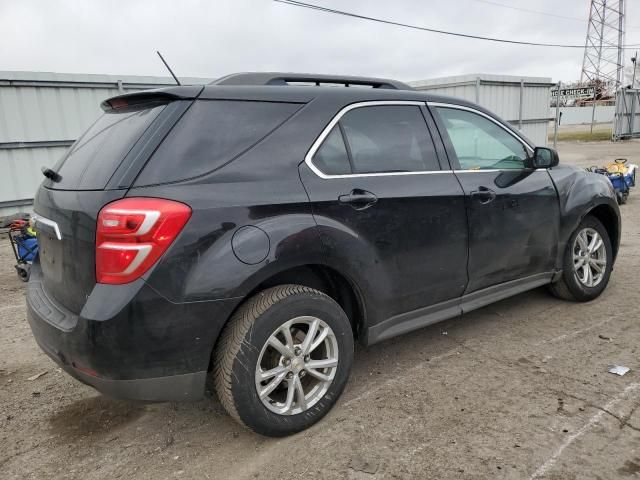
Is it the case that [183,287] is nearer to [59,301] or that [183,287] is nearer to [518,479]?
[59,301]

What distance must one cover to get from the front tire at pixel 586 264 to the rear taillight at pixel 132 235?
3.26 metres

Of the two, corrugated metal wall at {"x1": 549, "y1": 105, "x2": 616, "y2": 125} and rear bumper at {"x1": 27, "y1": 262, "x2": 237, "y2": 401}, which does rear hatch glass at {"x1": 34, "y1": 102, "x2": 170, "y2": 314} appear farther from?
corrugated metal wall at {"x1": 549, "y1": 105, "x2": 616, "y2": 125}

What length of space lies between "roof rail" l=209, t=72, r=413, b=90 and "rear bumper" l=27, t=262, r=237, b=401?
125 cm

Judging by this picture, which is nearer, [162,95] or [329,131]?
[162,95]

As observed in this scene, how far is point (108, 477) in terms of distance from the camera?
7.63 ft

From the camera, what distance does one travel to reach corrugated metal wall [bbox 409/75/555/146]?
44.4ft

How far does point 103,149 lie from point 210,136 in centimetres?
58

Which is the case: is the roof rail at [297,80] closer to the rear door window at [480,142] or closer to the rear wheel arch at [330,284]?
the rear door window at [480,142]

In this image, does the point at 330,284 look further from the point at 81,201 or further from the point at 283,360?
the point at 81,201

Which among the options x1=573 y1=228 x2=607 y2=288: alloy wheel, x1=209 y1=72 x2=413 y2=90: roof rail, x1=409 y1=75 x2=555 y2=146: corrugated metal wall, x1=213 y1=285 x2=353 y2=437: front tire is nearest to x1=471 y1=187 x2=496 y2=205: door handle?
x1=209 y1=72 x2=413 y2=90: roof rail

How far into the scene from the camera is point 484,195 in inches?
130

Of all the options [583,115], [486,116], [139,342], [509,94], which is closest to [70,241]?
[139,342]

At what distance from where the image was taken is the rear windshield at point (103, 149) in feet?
7.57

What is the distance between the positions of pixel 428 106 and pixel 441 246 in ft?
3.07
